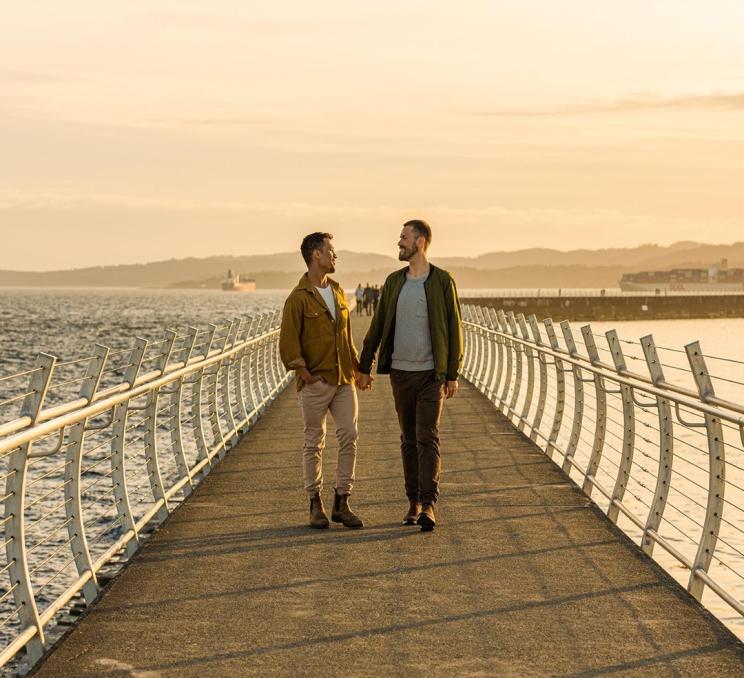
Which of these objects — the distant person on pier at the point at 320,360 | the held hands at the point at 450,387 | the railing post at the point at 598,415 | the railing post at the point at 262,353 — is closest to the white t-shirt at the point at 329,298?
Result: the distant person on pier at the point at 320,360

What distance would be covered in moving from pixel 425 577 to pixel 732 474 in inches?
783

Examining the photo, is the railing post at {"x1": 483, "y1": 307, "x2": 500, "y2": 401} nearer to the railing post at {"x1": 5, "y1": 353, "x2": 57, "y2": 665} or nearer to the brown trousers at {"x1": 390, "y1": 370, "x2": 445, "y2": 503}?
the brown trousers at {"x1": 390, "y1": 370, "x2": 445, "y2": 503}

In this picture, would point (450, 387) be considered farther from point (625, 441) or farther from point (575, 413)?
point (575, 413)

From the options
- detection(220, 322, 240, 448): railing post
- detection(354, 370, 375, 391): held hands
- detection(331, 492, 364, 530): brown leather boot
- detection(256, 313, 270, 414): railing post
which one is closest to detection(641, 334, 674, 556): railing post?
detection(354, 370, 375, 391): held hands

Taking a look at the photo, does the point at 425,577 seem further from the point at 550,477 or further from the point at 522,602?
the point at 550,477

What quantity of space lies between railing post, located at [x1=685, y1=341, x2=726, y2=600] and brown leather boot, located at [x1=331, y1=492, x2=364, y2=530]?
2.30 meters

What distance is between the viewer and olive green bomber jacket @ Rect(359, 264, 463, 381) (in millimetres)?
7406

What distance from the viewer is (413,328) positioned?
24.5 ft

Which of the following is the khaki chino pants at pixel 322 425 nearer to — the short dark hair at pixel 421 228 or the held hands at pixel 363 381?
the held hands at pixel 363 381

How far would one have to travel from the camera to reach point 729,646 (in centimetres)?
519

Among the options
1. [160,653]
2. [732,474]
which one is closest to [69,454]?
[160,653]

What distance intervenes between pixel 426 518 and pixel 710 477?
6.79 ft

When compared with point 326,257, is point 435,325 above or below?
below

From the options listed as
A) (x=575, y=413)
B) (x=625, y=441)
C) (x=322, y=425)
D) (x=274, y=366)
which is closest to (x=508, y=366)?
(x=274, y=366)
